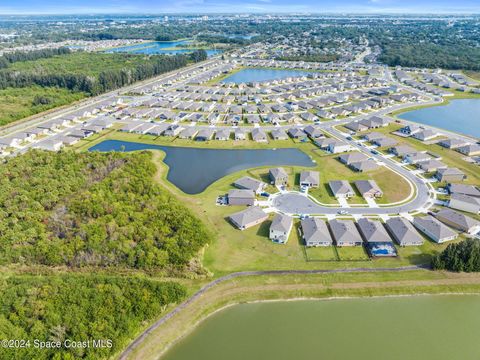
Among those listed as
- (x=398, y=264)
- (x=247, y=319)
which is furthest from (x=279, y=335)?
(x=398, y=264)

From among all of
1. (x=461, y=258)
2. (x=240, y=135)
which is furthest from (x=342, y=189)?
(x=240, y=135)

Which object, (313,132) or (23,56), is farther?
(23,56)

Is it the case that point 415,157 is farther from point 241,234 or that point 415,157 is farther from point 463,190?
point 241,234

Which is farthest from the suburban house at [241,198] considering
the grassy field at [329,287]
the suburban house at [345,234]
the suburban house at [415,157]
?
the suburban house at [415,157]

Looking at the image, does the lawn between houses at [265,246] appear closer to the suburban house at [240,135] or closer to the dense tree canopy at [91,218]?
the dense tree canopy at [91,218]

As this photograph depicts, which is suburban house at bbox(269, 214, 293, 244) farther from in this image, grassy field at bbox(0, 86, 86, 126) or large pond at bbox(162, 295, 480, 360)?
grassy field at bbox(0, 86, 86, 126)

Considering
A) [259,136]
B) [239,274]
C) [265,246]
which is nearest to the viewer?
[239,274]
